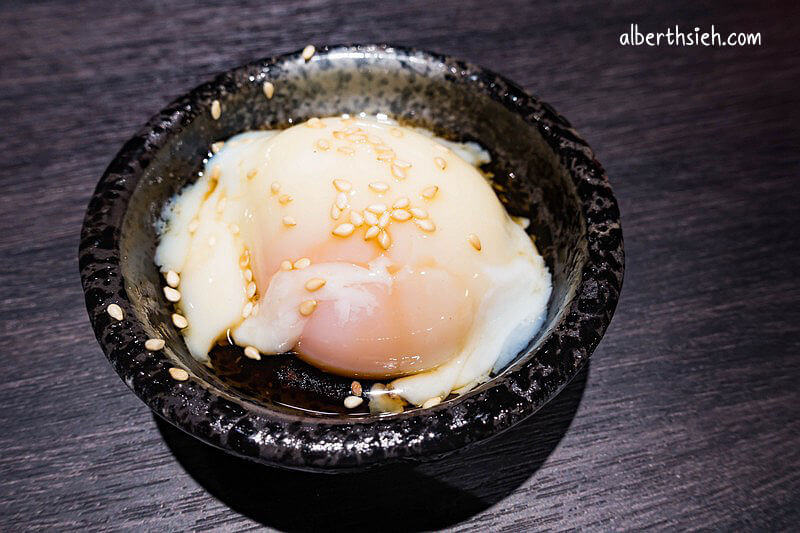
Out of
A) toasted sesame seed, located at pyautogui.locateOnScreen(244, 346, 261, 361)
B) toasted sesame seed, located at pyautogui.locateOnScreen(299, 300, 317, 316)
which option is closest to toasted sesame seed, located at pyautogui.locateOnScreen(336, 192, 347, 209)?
toasted sesame seed, located at pyautogui.locateOnScreen(299, 300, 317, 316)

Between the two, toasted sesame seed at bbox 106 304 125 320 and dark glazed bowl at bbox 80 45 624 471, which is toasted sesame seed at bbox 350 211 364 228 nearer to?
dark glazed bowl at bbox 80 45 624 471

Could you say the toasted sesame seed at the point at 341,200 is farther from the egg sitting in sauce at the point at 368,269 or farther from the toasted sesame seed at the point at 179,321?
the toasted sesame seed at the point at 179,321


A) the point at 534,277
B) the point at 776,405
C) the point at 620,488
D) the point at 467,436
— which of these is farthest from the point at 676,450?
the point at 467,436

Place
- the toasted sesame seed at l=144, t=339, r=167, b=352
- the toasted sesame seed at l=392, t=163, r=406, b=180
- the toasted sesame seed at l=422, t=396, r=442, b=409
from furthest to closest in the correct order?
the toasted sesame seed at l=392, t=163, r=406, b=180, the toasted sesame seed at l=422, t=396, r=442, b=409, the toasted sesame seed at l=144, t=339, r=167, b=352

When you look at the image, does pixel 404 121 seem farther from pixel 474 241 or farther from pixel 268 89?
pixel 474 241

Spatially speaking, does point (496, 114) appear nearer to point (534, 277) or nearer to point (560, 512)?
point (534, 277)

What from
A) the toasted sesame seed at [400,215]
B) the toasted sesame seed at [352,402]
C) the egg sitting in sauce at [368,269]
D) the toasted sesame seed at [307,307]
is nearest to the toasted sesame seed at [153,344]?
the egg sitting in sauce at [368,269]
